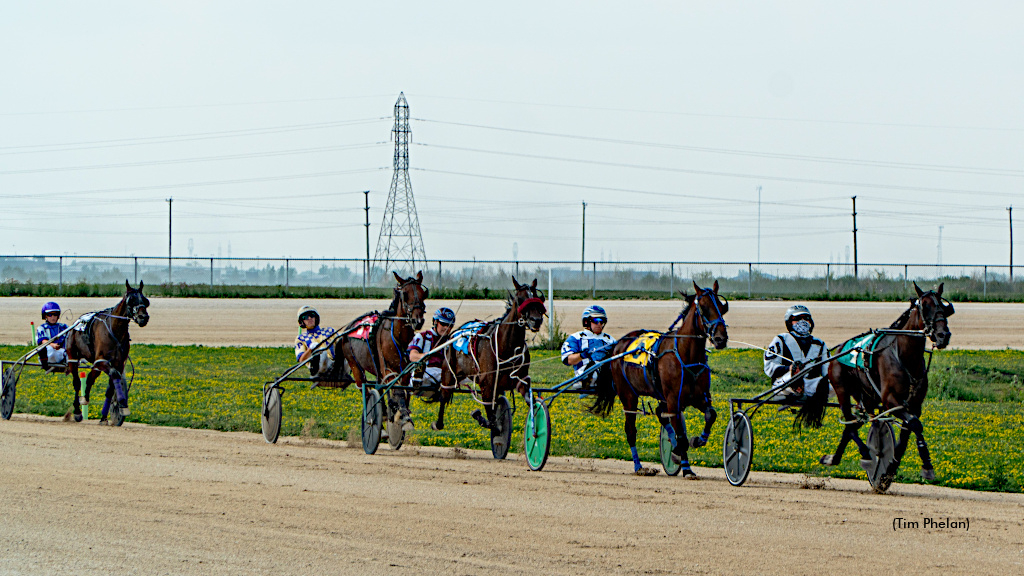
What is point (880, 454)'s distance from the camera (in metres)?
10.0

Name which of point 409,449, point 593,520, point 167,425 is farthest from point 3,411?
point 593,520

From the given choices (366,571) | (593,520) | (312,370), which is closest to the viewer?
(366,571)

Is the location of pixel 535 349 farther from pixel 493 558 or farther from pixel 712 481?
pixel 493 558

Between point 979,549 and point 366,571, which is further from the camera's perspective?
point 979,549

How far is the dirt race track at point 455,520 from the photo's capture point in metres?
7.34

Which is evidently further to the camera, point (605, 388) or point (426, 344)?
point (426, 344)

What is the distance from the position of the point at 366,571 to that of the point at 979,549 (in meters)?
4.18

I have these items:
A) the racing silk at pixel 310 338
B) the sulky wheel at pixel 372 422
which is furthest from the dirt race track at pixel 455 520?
the racing silk at pixel 310 338

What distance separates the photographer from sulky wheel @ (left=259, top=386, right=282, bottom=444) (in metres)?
14.1

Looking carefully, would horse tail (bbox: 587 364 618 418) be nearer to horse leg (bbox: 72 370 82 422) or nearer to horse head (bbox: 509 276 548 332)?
horse head (bbox: 509 276 548 332)

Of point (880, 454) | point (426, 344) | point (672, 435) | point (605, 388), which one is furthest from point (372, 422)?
point (880, 454)

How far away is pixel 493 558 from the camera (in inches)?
295

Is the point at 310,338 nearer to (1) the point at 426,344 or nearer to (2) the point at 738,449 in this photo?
(1) the point at 426,344

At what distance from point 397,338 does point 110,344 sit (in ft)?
16.5
